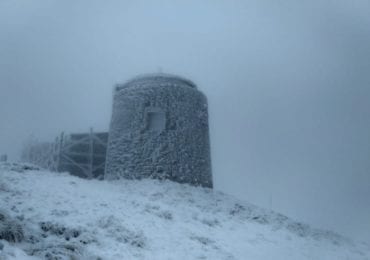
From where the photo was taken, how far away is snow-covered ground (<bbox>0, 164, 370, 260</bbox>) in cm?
925

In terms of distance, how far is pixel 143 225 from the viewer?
1155 cm

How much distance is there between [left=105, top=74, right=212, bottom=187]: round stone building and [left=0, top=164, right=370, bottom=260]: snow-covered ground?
4.25 feet

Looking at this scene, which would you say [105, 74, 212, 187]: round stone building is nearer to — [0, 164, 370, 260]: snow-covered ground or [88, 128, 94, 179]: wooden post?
[0, 164, 370, 260]: snow-covered ground

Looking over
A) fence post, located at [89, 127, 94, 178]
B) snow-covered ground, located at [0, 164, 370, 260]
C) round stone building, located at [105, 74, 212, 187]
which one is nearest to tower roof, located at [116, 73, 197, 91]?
round stone building, located at [105, 74, 212, 187]

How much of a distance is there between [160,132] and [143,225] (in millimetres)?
9148

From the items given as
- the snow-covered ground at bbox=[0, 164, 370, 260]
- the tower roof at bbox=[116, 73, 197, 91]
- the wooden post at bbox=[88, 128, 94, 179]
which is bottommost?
the snow-covered ground at bbox=[0, 164, 370, 260]

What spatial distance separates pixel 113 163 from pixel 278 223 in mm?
9042

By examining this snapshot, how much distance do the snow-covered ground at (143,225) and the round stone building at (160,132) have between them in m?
1.29

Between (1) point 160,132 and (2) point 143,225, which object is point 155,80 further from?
(2) point 143,225

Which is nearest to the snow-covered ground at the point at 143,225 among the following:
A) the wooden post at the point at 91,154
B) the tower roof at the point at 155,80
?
the tower roof at the point at 155,80

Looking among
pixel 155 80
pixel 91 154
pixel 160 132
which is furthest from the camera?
pixel 91 154

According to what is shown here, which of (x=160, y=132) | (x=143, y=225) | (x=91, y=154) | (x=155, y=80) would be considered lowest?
(x=143, y=225)

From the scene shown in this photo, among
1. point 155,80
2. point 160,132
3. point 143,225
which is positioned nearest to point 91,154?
point 160,132

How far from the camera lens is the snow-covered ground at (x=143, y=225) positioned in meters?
9.25
